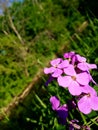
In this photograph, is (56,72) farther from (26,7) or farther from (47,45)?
(26,7)

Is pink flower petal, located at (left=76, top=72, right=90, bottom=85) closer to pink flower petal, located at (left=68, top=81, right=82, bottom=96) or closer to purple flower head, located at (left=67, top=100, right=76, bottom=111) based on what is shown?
pink flower petal, located at (left=68, top=81, right=82, bottom=96)

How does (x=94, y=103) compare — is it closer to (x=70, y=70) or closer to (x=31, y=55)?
(x=70, y=70)

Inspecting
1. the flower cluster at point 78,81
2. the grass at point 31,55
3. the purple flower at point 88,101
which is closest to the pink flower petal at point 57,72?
the flower cluster at point 78,81

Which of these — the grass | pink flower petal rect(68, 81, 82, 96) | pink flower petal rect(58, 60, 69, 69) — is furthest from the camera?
the grass

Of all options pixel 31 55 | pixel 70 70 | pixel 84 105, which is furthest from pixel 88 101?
pixel 31 55

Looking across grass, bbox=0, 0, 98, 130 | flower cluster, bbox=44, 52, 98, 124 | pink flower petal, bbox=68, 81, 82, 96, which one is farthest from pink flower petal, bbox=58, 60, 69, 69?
grass, bbox=0, 0, 98, 130

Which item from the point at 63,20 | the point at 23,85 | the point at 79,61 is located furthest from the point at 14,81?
the point at 79,61

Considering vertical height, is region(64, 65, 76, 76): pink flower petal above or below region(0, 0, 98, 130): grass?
above
